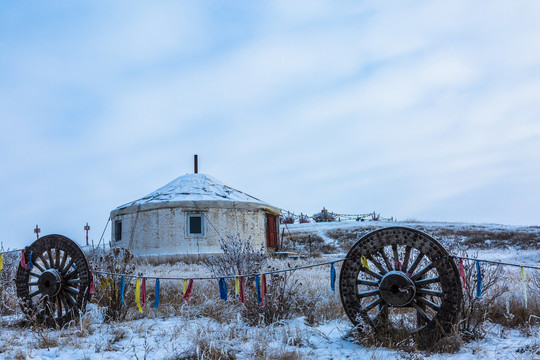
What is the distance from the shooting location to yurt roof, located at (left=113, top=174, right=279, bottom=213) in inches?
577

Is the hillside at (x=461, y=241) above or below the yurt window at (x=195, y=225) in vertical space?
below

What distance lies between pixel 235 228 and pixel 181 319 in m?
9.79

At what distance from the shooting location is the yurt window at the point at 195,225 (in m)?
14.7

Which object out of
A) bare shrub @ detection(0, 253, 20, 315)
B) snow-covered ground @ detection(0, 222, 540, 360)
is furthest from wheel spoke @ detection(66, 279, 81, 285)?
bare shrub @ detection(0, 253, 20, 315)

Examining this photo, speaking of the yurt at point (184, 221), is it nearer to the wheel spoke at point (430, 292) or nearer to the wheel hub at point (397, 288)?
the wheel hub at point (397, 288)

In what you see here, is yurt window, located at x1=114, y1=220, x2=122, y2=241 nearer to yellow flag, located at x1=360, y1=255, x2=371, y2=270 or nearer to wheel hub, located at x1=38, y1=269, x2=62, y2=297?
wheel hub, located at x1=38, y1=269, x2=62, y2=297

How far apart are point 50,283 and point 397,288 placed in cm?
374

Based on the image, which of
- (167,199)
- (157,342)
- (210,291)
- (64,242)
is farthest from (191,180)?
(157,342)

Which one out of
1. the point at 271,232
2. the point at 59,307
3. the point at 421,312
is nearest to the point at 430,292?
the point at 421,312

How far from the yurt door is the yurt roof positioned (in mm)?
464

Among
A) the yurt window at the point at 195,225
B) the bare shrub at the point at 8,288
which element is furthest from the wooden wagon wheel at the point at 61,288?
the yurt window at the point at 195,225

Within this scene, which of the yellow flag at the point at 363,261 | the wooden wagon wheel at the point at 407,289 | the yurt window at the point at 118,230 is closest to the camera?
the wooden wagon wheel at the point at 407,289

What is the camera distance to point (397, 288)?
424 centimetres

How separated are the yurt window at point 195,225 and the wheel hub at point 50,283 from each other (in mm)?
9493
